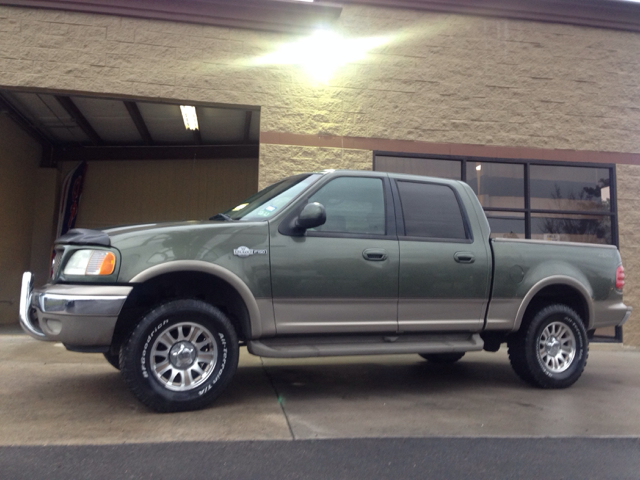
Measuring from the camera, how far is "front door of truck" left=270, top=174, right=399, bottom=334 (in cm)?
496

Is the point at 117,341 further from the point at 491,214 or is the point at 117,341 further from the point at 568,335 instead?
the point at 491,214

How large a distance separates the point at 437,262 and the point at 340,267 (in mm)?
979

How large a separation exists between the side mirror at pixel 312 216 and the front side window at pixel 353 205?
30 cm

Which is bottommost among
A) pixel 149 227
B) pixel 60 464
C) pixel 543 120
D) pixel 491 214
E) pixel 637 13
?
pixel 60 464

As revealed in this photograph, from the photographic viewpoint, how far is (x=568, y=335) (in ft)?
19.9

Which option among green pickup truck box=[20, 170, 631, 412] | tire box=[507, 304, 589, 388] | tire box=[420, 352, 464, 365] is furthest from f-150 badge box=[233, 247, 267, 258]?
tire box=[420, 352, 464, 365]

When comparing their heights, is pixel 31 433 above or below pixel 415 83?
below

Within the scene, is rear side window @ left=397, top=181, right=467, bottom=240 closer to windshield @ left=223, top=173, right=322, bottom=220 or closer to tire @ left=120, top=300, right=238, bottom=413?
windshield @ left=223, top=173, right=322, bottom=220

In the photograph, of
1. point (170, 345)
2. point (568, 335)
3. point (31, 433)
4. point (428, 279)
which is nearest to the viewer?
point (31, 433)

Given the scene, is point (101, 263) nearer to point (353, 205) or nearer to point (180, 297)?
point (180, 297)

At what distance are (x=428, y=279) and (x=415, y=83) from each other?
4858 millimetres

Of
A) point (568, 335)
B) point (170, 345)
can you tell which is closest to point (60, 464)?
point (170, 345)

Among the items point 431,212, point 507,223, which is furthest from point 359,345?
point 507,223

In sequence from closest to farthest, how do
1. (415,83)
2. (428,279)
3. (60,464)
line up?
(60,464)
(428,279)
(415,83)
